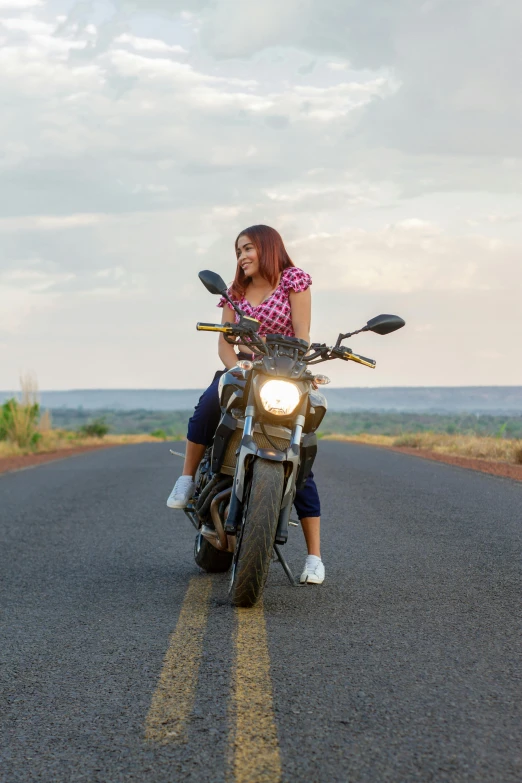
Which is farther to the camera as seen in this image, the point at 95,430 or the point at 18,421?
the point at 95,430

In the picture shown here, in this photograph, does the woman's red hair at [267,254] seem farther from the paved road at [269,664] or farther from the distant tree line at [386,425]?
the distant tree line at [386,425]

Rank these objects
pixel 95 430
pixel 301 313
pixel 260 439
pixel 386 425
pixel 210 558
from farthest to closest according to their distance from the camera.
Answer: pixel 386 425, pixel 95 430, pixel 210 558, pixel 301 313, pixel 260 439

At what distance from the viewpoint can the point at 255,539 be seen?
502 centimetres

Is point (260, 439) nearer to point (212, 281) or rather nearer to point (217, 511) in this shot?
point (217, 511)

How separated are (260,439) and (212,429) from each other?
78 centimetres

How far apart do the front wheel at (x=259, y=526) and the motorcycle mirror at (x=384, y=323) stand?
95 centimetres

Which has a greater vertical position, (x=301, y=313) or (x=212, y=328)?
(x=301, y=313)

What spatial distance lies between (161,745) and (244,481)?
2207 mm

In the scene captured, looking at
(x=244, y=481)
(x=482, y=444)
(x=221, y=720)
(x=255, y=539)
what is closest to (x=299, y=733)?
(x=221, y=720)

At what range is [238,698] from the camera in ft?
12.1

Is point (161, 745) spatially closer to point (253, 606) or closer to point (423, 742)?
point (423, 742)

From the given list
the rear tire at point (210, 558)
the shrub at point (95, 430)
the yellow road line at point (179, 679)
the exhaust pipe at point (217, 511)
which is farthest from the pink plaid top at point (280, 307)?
the shrub at point (95, 430)

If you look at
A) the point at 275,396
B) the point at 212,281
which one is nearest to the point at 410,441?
the point at 275,396

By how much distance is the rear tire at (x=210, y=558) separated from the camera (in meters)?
6.48
